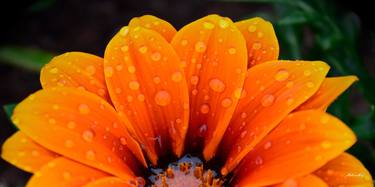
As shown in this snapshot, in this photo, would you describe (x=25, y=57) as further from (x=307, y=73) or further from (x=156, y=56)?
(x=307, y=73)

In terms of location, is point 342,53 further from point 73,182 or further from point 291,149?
point 73,182

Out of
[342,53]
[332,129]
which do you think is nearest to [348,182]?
[332,129]

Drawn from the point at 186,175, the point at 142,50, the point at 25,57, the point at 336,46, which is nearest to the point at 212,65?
the point at 142,50

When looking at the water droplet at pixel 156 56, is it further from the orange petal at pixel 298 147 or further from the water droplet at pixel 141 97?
the orange petal at pixel 298 147

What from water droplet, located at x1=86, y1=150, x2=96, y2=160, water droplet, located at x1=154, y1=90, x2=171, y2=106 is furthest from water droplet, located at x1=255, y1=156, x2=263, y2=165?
water droplet, located at x1=86, y1=150, x2=96, y2=160

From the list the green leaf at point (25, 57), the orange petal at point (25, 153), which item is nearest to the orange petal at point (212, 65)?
the orange petal at point (25, 153)

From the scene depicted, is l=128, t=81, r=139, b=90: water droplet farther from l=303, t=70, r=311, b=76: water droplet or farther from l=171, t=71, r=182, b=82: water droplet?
l=303, t=70, r=311, b=76: water droplet

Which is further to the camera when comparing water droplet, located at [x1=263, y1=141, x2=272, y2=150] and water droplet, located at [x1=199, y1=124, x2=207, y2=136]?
water droplet, located at [x1=199, y1=124, x2=207, y2=136]
